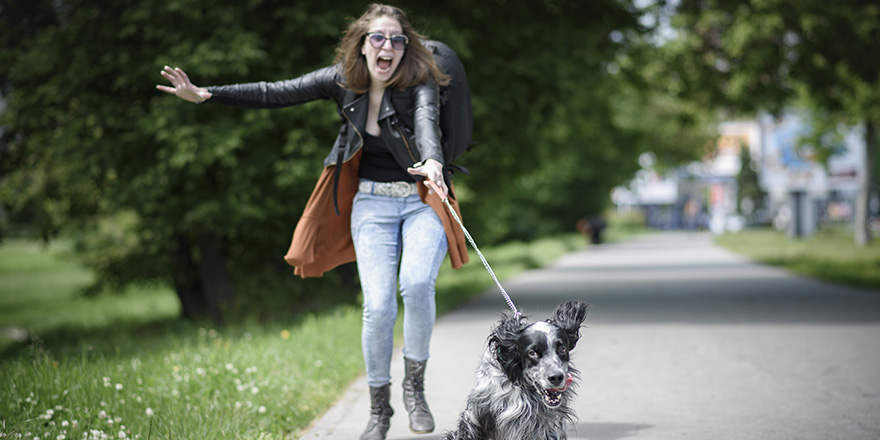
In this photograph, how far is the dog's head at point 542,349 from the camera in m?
3.18

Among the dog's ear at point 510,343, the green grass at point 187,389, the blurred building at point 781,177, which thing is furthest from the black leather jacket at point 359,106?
the blurred building at point 781,177

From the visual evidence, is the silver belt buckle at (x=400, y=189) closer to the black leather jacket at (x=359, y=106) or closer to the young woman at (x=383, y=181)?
the young woman at (x=383, y=181)

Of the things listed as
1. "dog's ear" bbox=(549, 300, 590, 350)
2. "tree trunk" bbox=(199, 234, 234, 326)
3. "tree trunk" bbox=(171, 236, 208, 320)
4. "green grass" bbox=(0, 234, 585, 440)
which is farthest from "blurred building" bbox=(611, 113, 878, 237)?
"dog's ear" bbox=(549, 300, 590, 350)

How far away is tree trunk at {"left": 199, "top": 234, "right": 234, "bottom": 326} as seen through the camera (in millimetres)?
12281

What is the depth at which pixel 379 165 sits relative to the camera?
4.36 m

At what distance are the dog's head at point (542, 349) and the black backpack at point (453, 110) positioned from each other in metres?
1.16

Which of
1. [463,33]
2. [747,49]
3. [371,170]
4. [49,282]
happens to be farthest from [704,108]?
[49,282]

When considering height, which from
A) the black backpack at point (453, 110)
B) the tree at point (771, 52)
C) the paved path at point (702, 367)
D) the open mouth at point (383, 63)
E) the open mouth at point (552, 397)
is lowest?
the paved path at point (702, 367)

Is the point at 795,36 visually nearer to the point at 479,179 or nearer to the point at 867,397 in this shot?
the point at 479,179

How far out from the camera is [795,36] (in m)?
13.6

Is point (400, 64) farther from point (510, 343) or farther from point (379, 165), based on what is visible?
point (510, 343)

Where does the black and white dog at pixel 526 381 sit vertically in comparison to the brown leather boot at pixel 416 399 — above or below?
above

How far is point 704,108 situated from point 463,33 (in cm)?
779

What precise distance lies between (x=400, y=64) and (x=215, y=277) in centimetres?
883
